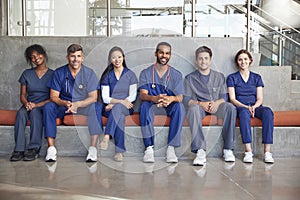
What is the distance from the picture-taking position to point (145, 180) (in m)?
2.86

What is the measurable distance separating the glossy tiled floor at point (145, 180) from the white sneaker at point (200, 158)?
0.18 feet

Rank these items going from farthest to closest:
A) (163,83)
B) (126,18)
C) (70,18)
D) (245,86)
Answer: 1. (70,18)
2. (126,18)
3. (245,86)
4. (163,83)

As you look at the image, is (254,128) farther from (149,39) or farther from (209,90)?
(149,39)

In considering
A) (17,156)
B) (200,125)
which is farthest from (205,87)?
(17,156)

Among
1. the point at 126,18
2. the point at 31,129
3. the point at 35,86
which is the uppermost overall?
the point at 126,18

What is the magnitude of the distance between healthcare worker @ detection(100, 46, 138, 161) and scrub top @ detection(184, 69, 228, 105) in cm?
50

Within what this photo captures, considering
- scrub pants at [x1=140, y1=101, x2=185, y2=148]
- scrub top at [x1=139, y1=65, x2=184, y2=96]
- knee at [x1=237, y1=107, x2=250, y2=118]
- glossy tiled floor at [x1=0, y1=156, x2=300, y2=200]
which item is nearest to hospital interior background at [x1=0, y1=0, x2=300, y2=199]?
glossy tiled floor at [x1=0, y1=156, x2=300, y2=200]

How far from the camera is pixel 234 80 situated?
388 centimetres

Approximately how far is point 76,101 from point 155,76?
723mm

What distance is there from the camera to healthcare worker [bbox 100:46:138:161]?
3562 mm

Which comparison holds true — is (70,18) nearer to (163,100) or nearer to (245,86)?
(163,100)

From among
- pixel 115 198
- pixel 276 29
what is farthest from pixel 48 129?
pixel 276 29

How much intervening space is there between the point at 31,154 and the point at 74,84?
707 millimetres

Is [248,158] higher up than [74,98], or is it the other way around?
[74,98]
